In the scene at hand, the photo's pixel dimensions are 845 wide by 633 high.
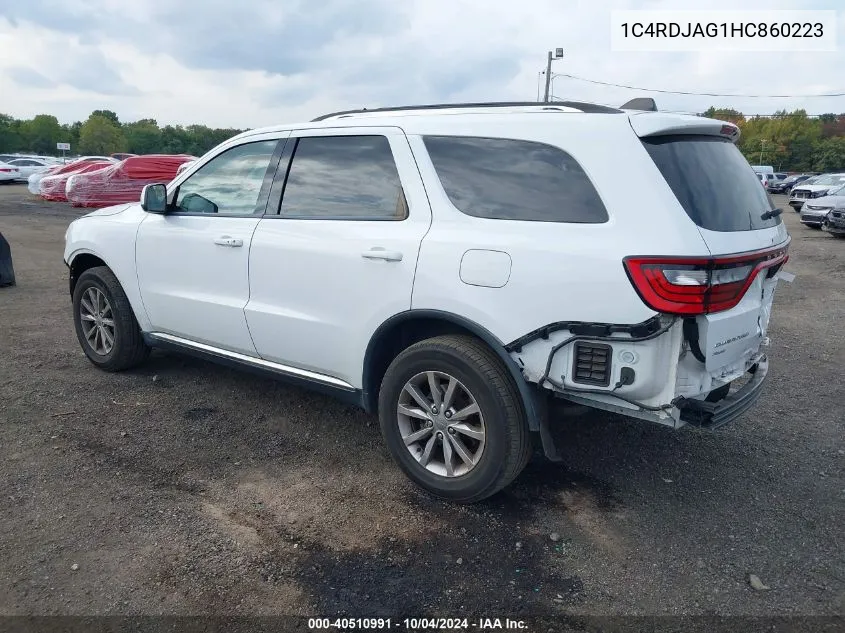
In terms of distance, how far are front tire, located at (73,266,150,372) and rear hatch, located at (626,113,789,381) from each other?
385 cm

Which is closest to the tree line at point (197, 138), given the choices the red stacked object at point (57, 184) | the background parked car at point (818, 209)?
the red stacked object at point (57, 184)

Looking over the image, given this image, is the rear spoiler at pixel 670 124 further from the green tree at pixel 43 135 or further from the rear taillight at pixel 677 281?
the green tree at pixel 43 135

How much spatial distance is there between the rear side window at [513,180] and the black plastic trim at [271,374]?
1.25 metres

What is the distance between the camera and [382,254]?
11.3ft

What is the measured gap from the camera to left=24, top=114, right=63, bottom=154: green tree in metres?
87.6

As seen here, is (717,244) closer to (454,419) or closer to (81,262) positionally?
(454,419)

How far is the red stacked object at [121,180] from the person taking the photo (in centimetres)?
1956

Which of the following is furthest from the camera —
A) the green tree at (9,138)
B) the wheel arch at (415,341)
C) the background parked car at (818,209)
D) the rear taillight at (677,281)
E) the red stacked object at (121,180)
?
the green tree at (9,138)

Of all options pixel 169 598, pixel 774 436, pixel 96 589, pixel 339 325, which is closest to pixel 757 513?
pixel 774 436

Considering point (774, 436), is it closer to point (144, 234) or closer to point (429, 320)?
point (429, 320)

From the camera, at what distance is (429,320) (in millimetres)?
3479

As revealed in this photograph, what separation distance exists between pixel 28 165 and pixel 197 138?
1919 inches

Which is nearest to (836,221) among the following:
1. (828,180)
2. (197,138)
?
(828,180)

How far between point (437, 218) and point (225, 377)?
2.69 meters
